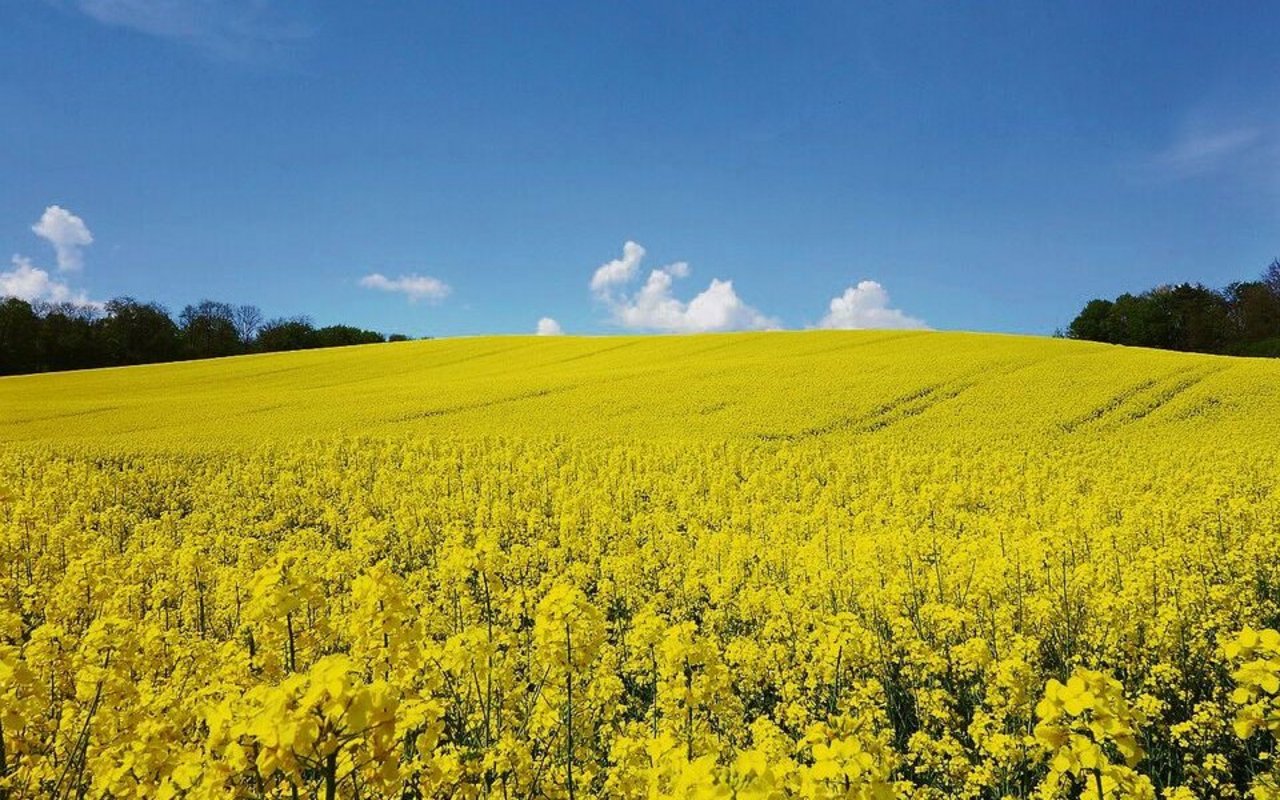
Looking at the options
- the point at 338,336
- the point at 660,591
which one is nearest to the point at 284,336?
the point at 338,336

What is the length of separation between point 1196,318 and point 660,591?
75.6 metres

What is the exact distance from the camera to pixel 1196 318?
63938mm

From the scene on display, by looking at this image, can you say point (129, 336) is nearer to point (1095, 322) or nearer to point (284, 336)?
point (284, 336)

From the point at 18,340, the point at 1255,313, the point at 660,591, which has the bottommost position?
the point at 660,591

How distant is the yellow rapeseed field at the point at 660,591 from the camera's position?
300 cm

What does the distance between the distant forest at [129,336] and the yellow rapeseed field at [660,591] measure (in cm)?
3794

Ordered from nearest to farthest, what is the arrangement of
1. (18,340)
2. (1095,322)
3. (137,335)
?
(18,340) → (137,335) → (1095,322)

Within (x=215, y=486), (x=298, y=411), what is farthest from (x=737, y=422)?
(x=298, y=411)

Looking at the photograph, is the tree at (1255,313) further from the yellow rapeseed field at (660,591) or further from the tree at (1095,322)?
the yellow rapeseed field at (660,591)

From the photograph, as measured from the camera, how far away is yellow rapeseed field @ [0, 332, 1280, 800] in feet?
9.85

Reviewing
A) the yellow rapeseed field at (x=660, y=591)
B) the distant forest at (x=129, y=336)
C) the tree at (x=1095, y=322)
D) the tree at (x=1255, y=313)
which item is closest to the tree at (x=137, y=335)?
the distant forest at (x=129, y=336)

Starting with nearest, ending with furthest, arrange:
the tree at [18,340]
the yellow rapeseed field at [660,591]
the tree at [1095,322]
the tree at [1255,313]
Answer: the yellow rapeseed field at [660,591]
the tree at [18,340]
the tree at [1255,313]
the tree at [1095,322]

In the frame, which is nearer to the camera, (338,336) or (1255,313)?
(1255,313)

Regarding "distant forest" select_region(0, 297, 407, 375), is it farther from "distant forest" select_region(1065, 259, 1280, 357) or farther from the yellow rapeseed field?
"distant forest" select_region(1065, 259, 1280, 357)
